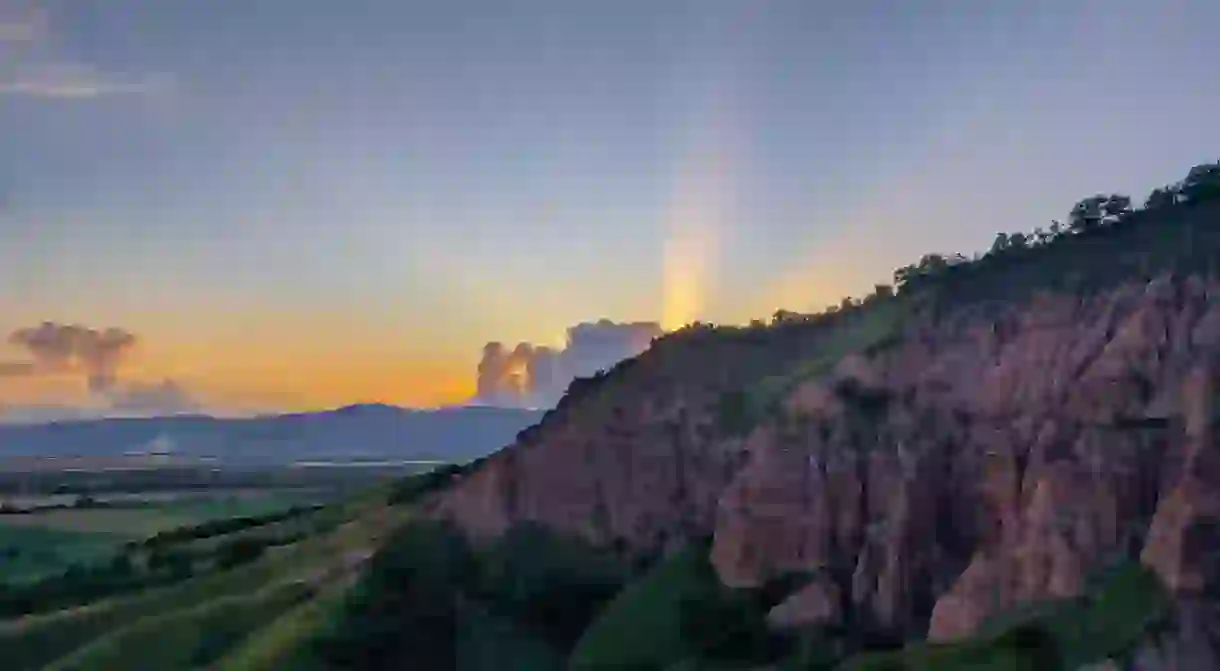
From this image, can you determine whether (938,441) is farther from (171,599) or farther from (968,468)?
(171,599)

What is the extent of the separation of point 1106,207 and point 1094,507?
1203 inches

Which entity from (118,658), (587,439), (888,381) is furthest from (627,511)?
(118,658)

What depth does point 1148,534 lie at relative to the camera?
162ft

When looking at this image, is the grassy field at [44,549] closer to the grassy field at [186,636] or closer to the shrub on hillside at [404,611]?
the grassy field at [186,636]

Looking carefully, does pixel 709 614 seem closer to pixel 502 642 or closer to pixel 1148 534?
pixel 502 642

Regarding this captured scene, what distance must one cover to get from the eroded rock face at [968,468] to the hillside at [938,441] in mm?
97

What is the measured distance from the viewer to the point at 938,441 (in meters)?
61.0

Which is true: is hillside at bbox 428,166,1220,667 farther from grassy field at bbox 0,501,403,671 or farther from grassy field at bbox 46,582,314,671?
grassy field at bbox 46,582,314,671

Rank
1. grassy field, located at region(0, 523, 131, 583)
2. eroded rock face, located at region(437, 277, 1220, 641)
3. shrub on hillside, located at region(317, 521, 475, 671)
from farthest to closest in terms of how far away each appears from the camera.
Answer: grassy field, located at region(0, 523, 131, 583), shrub on hillside, located at region(317, 521, 475, 671), eroded rock face, located at region(437, 277, 1220, 641)

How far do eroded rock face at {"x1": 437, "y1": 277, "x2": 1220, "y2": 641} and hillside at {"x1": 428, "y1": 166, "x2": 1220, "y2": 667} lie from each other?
0.10 m

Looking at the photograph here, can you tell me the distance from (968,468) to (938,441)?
2.20m

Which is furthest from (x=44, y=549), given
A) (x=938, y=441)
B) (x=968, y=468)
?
(x=968, y=468)

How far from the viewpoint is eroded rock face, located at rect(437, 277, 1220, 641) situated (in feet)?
168

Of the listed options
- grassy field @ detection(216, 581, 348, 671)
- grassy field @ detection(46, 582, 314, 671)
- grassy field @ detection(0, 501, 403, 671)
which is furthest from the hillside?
grassy field @ detection(46, 582, 314, 671)
